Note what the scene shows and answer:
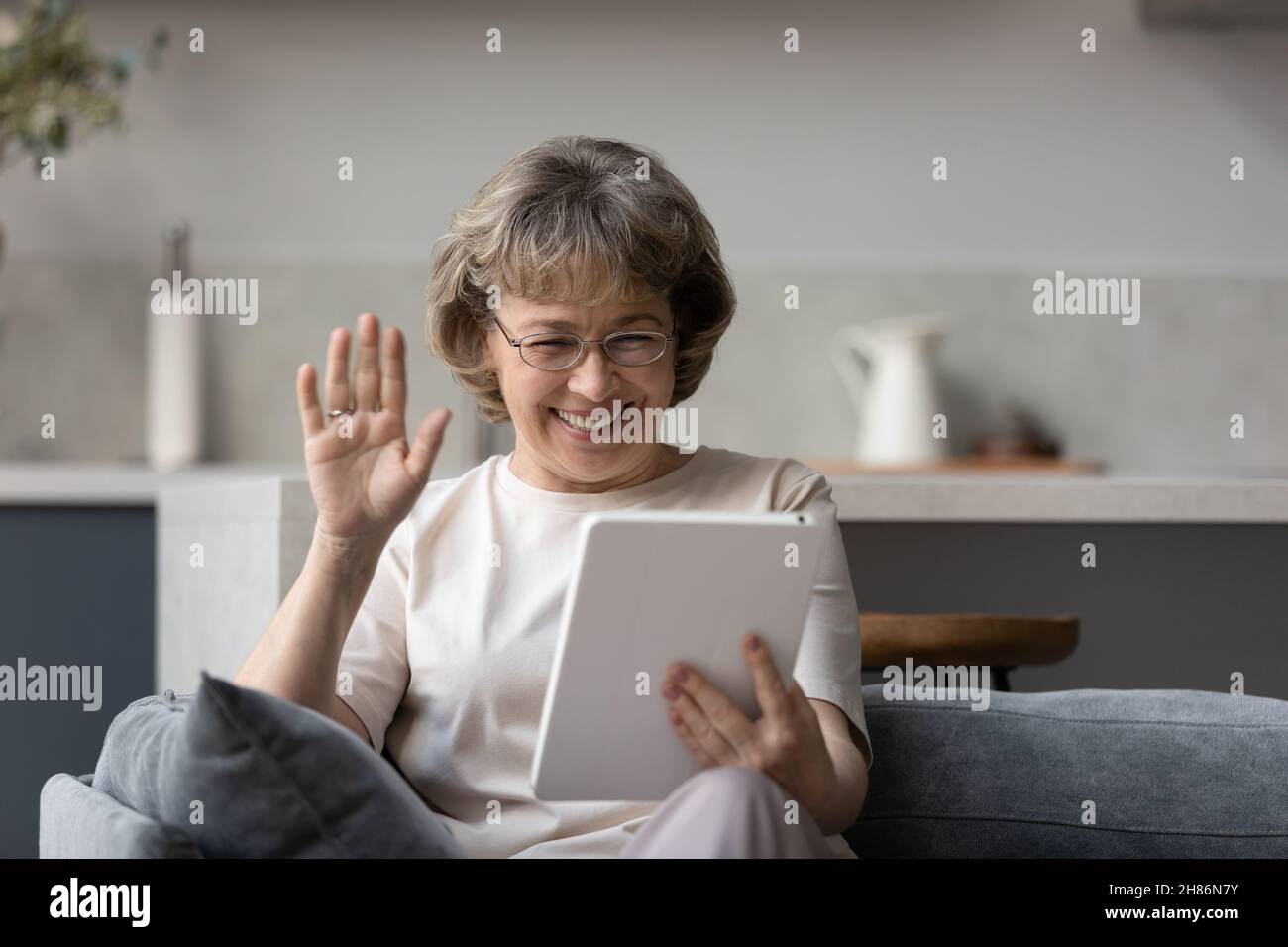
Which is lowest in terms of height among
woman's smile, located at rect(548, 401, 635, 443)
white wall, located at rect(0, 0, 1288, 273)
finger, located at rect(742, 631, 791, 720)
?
finger, located at rect(742, 631, 791, 720)

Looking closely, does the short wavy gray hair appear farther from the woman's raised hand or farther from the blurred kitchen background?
the blurred kitchen background

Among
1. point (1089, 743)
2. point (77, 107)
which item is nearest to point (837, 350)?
point (77, 107)

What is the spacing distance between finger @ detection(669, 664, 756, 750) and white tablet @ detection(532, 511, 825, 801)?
1 centimetres

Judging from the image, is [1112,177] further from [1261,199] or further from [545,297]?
[545,297]

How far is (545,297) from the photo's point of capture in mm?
1309

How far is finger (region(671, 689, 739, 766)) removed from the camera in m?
1.05
